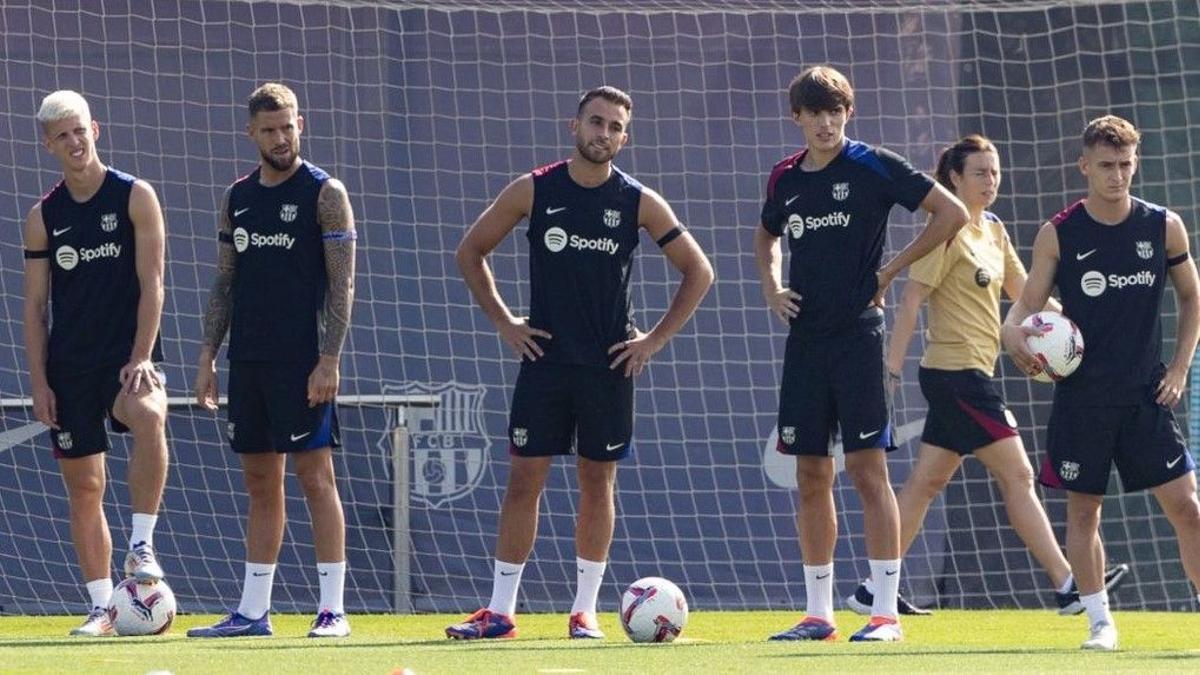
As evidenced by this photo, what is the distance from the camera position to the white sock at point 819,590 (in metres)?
7.70

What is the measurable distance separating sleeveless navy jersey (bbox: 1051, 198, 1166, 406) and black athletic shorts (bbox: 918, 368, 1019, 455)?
158 cm

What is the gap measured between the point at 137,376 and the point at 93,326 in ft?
0.98

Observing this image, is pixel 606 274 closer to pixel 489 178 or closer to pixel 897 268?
pixel 897 268

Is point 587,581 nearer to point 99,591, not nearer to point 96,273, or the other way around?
point 99,591

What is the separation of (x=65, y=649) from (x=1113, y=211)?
143 inches

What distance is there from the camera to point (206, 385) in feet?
26.6

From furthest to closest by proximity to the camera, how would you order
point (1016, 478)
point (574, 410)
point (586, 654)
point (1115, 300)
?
point (1016, 478) < point (574, 410) < point (1115, 300) < point (586, 654)

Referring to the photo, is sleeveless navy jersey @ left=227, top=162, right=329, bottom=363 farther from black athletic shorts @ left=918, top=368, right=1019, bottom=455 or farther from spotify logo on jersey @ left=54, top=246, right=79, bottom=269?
black athletic shorts @ left=918, top=368, right=1019, bottom=455

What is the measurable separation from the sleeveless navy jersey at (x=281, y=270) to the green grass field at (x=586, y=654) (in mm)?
1015

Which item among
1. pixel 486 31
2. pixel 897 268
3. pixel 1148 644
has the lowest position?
pixel 1148 644

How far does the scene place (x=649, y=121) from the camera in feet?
37.0

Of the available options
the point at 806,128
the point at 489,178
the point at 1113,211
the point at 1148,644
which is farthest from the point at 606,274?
the point at 489,178

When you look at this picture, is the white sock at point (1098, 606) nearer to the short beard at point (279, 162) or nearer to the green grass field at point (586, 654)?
the green grass field at point (586, 654)

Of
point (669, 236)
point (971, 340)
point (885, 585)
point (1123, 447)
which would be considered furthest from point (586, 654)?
point (971, 340)
